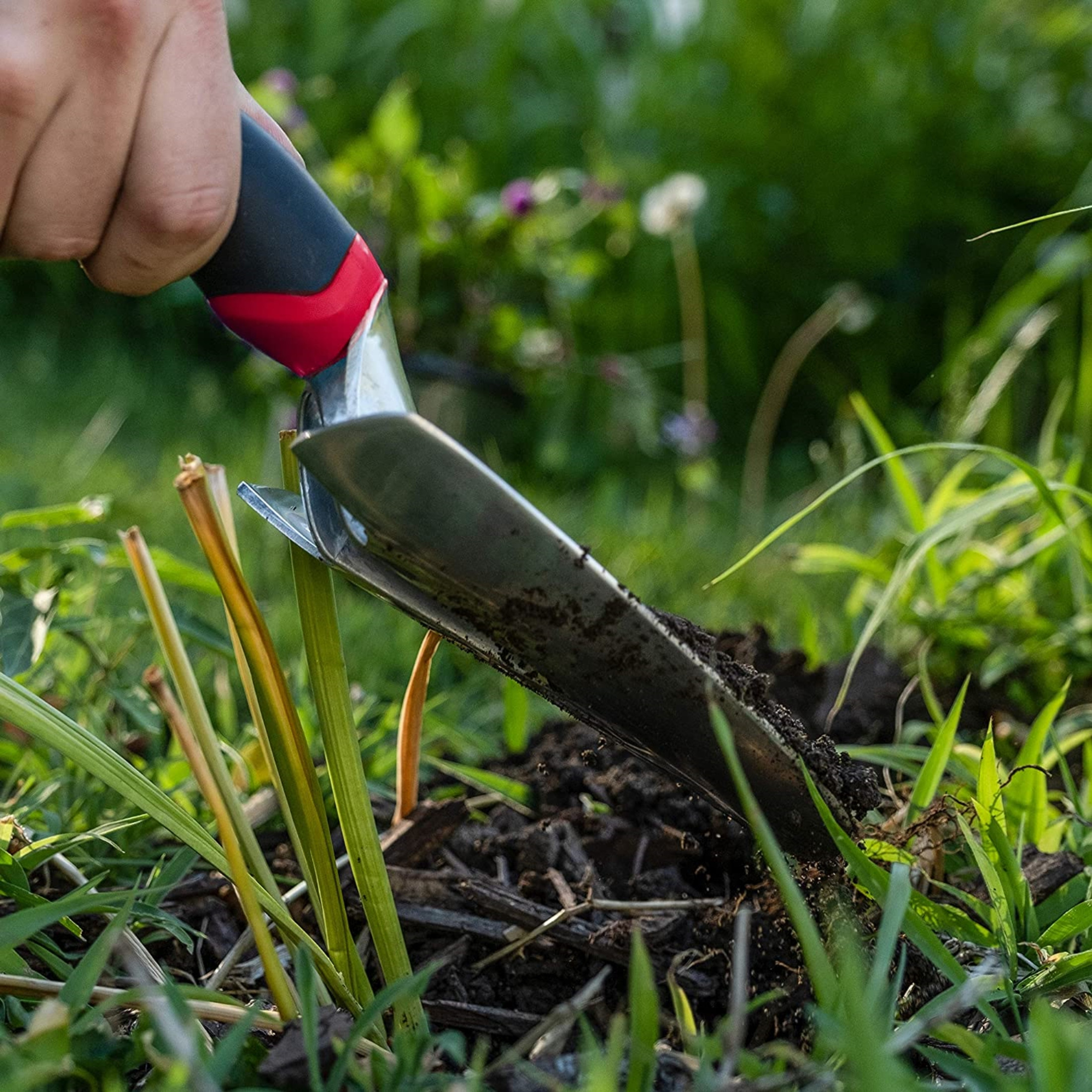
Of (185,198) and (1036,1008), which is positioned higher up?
(185,198)

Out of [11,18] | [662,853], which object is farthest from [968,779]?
[11,18]

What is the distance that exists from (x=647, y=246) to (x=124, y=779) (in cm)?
323

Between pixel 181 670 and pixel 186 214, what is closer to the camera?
pixel 181 670

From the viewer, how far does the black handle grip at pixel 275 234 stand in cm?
89

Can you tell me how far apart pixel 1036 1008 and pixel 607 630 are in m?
0.35

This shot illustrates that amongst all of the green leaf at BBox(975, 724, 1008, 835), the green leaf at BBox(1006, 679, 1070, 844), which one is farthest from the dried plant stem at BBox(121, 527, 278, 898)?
the green leaf at BBox(1006, 679, 1070, 844)

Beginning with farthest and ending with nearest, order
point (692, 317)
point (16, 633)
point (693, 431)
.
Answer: point (692, 317)
point (693, 431)
point (16, 633)

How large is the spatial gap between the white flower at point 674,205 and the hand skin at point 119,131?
2201mm

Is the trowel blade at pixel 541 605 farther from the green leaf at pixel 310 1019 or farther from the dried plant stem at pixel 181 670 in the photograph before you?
the green leaf at pixel 310 1019

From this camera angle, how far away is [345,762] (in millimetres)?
867

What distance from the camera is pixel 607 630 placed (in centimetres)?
83

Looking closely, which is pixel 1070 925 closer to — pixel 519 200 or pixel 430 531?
pixel 430 531

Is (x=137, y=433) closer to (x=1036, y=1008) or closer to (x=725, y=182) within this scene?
(x=725, y=182)

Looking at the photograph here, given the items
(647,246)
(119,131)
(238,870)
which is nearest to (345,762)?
(238,870)
